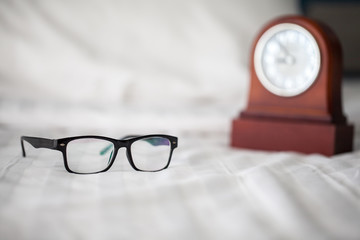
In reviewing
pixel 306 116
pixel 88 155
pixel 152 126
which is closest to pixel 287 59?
pixel 306 116

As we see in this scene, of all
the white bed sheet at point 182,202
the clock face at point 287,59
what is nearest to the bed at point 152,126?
the white bed sheet at point 182,202

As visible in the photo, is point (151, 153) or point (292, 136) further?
point (292, 136)

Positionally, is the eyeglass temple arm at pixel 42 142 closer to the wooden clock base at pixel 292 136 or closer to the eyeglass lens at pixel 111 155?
the eyeglass lens at pixel 111 155

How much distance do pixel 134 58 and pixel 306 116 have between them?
0.57 m

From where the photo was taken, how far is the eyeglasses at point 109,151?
71 cm

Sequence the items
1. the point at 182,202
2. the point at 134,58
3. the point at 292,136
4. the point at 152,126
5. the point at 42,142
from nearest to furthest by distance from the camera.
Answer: the point at 182,202
the point at 42,142
the point at 292,136
the point at 152,126
the point at 134,58

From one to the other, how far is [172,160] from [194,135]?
365mm

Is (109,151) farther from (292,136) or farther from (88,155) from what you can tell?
(292,136)

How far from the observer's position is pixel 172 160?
80 centimetres

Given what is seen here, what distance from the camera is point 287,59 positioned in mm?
997

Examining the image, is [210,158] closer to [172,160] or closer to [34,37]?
[172,160]

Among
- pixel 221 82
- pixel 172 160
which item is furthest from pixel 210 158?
pixel 221 82

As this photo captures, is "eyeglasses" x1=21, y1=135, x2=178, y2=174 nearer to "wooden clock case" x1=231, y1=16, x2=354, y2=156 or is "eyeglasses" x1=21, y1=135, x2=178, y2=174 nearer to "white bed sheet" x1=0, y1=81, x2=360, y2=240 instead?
"white bed sheet" x1=0, y1=81, x2=360, y2=240

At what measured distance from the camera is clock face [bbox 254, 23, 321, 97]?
0.98m
